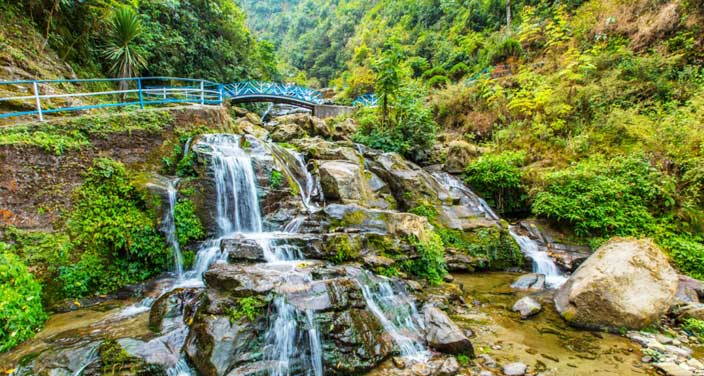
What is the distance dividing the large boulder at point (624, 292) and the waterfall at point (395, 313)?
2975mm

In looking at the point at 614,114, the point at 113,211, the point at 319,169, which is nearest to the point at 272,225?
the point at 319,169

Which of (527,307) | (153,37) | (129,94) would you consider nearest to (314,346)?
(527,307)

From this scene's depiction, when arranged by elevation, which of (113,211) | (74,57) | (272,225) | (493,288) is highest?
(74,57)

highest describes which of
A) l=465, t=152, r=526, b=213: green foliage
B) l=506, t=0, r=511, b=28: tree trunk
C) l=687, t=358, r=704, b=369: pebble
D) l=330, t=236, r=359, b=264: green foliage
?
l=506, t=0, r=511, b=28: tree trunk

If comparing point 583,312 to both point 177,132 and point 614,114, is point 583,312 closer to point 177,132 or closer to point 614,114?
point 614,114

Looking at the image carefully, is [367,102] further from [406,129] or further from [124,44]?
[124,44]

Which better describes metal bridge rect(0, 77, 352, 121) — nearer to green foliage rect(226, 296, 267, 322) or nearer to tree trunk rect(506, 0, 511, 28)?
green foliage rect(226, 296, 267, 322)

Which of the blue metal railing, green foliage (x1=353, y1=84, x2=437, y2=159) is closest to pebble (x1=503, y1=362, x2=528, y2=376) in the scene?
green foliage (x1=353, y1=84, x2=437, y2=159)

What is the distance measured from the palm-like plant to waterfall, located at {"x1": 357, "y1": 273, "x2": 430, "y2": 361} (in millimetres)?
11534

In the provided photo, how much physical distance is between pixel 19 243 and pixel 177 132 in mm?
4299

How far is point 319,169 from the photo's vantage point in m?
9.95

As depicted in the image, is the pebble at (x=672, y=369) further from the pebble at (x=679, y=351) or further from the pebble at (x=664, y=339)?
the pebble at (x=664, y=339)

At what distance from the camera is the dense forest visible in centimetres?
592

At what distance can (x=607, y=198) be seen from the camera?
863cm
